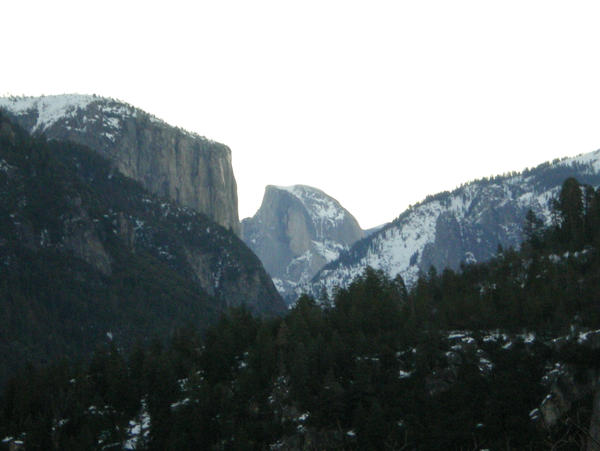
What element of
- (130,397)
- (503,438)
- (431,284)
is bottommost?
(503,438)

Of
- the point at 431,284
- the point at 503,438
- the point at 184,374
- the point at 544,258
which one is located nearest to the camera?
the point at 503,438

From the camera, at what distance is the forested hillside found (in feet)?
291

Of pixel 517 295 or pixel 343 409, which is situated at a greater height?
pixel 517 295

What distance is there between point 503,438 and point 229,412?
1354 inches

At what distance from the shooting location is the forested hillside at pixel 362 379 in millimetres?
88688

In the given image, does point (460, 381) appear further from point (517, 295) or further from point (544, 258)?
point (544, 258)

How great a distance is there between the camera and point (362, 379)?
98500 mm

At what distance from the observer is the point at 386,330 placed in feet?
389

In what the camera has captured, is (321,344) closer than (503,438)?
No

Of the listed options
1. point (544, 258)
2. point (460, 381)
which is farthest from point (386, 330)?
point (544, 258)

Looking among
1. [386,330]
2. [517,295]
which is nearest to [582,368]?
[517,295]

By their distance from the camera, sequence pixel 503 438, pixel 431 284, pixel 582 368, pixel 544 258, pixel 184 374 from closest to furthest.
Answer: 1. pixel 503 438
2. pixel 582 368
3. pixel 184 374
4. pixel 544 258
5. pixel 431 284

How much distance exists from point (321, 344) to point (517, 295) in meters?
31.6

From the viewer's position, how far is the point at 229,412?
316ft
